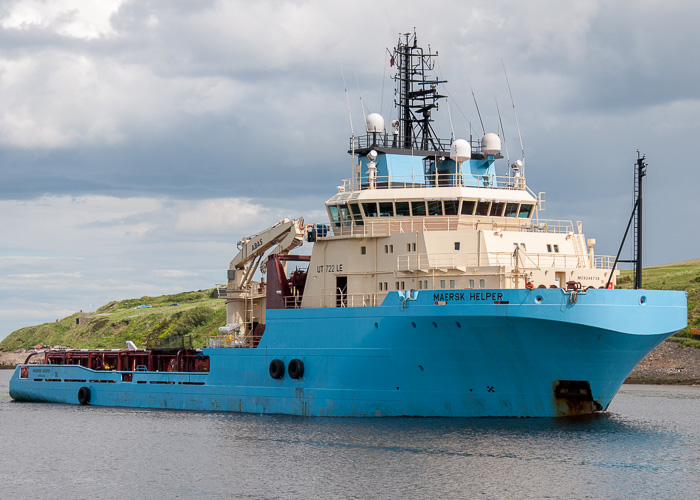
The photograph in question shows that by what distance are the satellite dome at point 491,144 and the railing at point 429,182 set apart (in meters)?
0.92

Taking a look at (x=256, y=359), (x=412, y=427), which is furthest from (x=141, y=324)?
(x=412, y=427)

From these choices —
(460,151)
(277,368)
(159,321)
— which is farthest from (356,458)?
(159,321)

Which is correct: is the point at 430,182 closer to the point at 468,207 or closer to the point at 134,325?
the point at 468,207

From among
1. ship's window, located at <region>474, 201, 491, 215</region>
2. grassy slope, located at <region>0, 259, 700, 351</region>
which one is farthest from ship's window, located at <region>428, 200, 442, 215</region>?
grassy slope, located at <region>0, 259, 700, 351</region>

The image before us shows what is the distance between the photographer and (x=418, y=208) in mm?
32188

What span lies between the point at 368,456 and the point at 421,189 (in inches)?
415

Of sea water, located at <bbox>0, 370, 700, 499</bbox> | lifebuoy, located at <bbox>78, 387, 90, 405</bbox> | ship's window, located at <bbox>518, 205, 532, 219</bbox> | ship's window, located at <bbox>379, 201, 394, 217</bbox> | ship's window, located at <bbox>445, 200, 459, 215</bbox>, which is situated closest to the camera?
sea water, located at <bbox>0, 370, 700, 499</bbox>

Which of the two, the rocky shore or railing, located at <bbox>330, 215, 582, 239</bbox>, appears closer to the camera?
railing, located at <bbox>330, 215, 582, 239</bbox>

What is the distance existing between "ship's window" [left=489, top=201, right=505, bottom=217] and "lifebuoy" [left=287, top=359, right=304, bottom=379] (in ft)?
26.7

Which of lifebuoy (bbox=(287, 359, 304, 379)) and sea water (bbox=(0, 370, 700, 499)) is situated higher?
lifebuoy (bbox=(287, 359, 304, 379))

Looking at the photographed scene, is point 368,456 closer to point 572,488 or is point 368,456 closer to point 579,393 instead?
point 572,488

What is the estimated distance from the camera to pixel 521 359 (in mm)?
28047

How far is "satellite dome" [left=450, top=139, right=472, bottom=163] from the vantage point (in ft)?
108

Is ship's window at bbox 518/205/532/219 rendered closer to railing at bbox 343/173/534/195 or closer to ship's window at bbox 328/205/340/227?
railing at bbox 343/173/534/195
